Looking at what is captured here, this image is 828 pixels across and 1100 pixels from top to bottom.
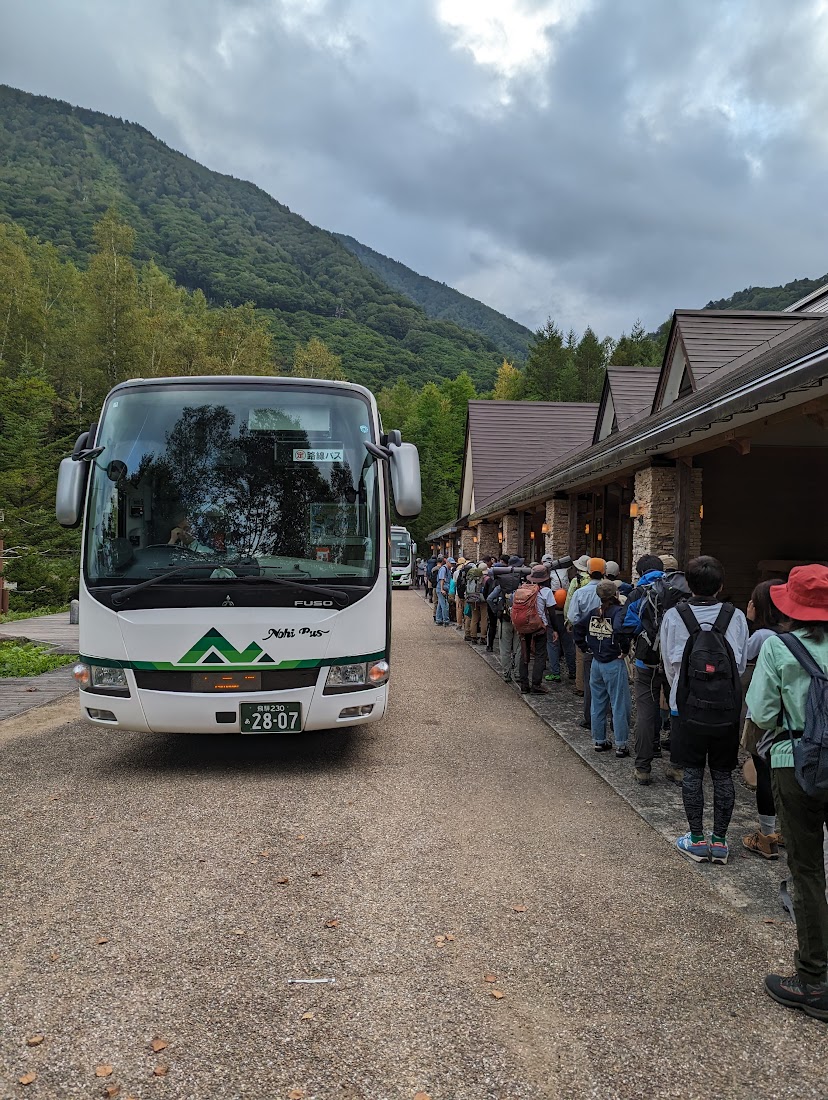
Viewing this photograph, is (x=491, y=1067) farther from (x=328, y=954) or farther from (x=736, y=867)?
(x=736, y=867)

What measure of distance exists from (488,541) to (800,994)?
24202 millimetres

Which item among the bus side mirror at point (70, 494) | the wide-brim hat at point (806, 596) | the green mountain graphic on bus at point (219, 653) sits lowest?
the green mountain graphic on bus at point (219, 653)

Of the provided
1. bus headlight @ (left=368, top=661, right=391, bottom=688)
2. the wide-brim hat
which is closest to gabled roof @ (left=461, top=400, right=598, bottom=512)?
bus headlight @ (left=368, top=661, right=391, bottom=688)

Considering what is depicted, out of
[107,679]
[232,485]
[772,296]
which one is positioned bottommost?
[107,679]

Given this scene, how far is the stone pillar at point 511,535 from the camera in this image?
21203 millimetres

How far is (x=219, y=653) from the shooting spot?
5809mm

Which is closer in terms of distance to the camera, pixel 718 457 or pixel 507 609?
pixel 507 609

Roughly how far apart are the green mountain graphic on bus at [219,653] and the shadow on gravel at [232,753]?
1.19 m

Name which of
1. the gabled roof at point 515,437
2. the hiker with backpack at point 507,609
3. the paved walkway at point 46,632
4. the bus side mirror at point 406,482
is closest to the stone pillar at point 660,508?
the hiker with backpack at point 507,609

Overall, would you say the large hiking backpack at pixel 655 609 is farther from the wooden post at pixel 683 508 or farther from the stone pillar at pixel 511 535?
the stone pillar at pixel 511 535

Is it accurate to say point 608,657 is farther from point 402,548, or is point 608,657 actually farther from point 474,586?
point 402,548

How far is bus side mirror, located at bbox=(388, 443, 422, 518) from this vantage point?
6117 millimetres

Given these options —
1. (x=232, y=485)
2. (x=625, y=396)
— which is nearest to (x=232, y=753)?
(x=232, y=485)

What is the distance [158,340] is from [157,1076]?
43.8 metres
